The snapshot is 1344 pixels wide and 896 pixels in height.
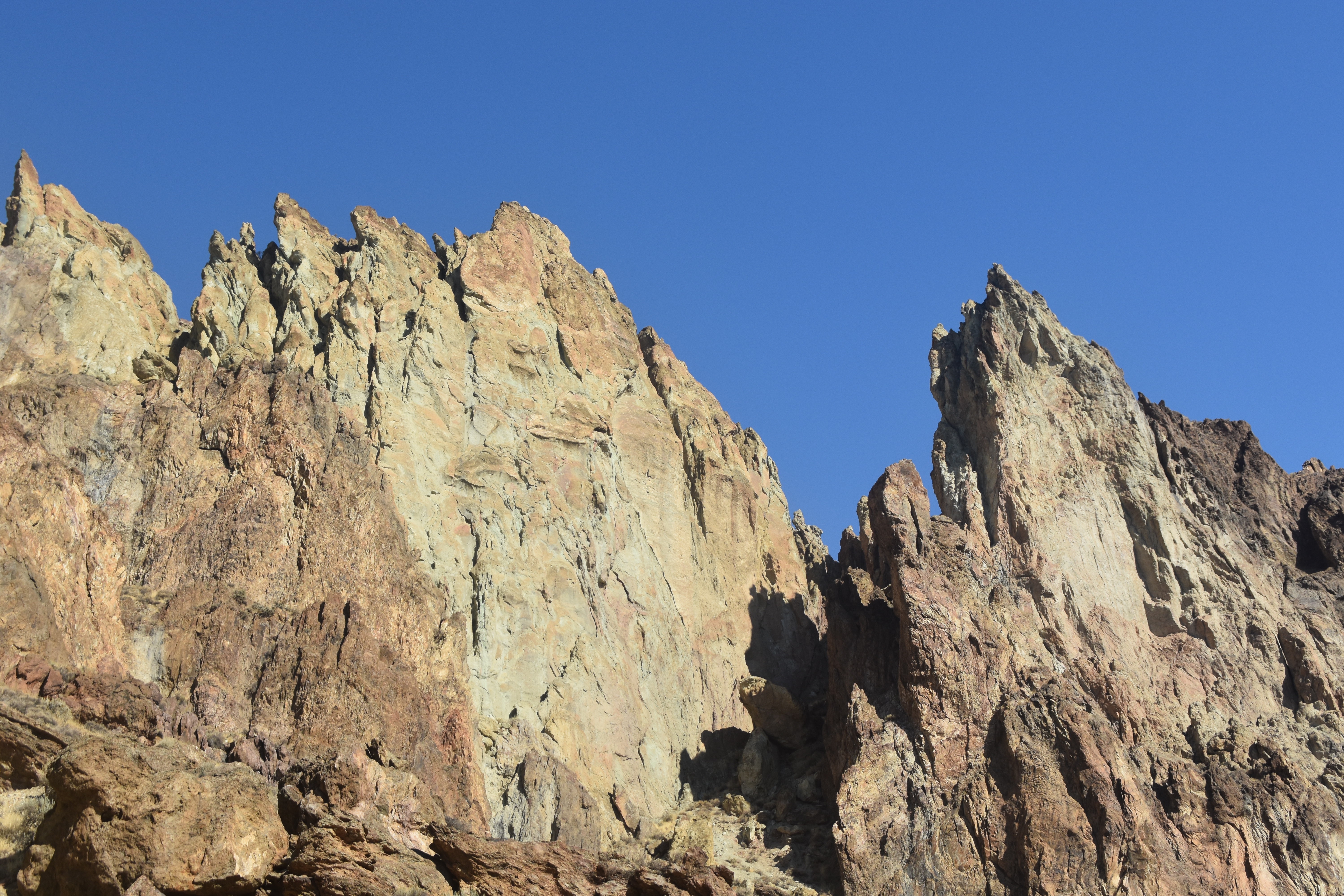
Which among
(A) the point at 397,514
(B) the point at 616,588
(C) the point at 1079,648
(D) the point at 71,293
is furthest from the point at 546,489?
(C) the point at 1079,648

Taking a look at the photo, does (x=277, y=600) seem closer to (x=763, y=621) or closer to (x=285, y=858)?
(x=285, y=858)

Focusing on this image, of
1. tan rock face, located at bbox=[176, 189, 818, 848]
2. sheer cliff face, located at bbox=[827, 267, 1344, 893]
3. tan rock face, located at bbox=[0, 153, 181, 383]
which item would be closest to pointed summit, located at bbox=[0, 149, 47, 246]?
tan rock face, located at bbox=[0, 153, 181, 383]

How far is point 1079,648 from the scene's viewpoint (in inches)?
2411

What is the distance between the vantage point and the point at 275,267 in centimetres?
6775

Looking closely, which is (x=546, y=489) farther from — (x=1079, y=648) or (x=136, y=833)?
(x=136, y=833)

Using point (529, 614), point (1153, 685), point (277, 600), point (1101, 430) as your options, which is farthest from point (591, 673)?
point (1101, 430)

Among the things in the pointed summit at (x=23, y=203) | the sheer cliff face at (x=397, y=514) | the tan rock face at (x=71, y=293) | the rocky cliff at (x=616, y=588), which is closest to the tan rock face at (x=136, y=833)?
the rocky cliff at (x=616, y=588)

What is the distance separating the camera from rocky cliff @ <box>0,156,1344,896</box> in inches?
1834

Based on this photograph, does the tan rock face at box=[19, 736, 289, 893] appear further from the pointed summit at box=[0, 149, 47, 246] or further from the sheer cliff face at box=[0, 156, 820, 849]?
the pointed summit at box=[0, 149, 47, 246]

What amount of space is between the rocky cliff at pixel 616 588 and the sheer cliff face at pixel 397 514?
0.59ft

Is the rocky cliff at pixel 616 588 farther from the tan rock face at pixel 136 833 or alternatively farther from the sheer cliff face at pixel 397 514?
the tan rock face at pixel 136 833

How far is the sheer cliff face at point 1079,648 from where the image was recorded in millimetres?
50750

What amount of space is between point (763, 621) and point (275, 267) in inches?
1182

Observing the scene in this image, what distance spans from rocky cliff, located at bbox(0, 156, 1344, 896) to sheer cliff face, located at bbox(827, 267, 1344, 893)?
184mm
